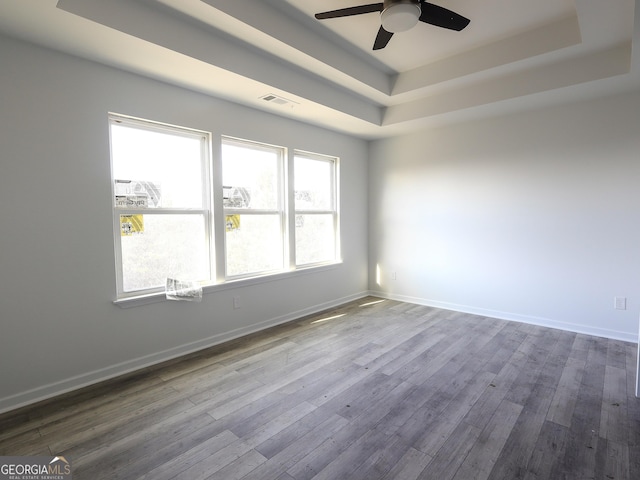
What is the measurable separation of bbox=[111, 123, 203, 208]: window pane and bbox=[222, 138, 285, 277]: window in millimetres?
344

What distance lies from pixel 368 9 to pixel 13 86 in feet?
8.29

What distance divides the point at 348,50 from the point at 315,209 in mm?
2109

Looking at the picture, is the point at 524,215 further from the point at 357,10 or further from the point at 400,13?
the point at 357,10

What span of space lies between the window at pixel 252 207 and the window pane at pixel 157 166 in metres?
0.34

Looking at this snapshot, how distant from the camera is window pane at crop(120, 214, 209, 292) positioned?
286cm

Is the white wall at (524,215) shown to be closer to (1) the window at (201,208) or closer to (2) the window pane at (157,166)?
(1) the window at (201,208)

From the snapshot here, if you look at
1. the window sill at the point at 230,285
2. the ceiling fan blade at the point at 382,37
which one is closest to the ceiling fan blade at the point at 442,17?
the ceiling fan blade at the point at 382,37

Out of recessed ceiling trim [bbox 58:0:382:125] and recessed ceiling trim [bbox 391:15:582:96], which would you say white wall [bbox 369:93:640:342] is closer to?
recessed ceiling trim [bbox 391:15:582:96]

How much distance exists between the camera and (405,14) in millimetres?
2104

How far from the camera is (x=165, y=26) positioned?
231 cm

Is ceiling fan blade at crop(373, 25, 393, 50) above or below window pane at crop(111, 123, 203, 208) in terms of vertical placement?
above

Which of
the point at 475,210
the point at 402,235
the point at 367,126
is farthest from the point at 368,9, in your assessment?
the point at 402,235

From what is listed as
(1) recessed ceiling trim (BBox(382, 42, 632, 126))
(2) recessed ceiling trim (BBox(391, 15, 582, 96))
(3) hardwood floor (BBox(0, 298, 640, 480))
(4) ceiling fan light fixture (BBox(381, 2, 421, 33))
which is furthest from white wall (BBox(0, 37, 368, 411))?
(1) recessed ceiling trim (BBox(382, 42, 632, 126))

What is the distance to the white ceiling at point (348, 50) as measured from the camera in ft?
7.17
